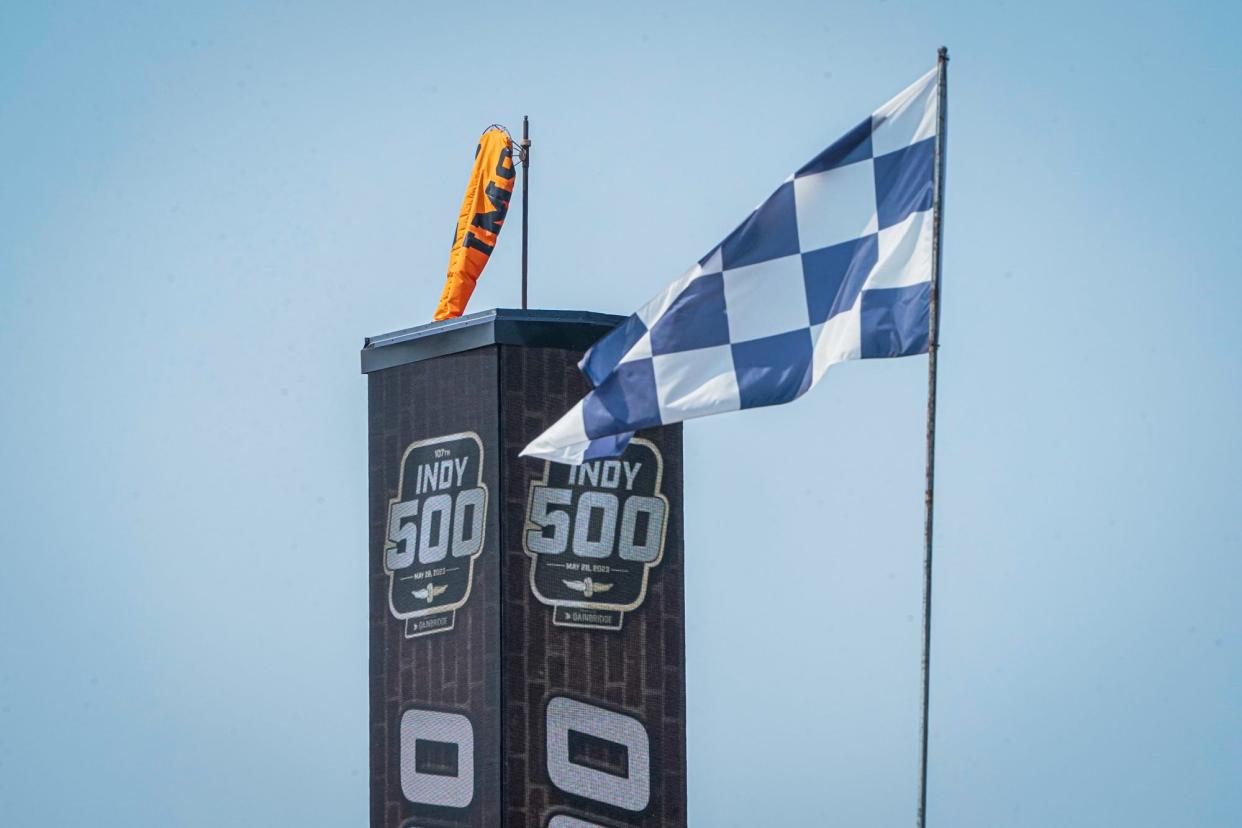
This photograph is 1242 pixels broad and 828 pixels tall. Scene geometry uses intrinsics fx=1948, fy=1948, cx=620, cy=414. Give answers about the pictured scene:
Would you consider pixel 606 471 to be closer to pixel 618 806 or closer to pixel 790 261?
pixel 618 806

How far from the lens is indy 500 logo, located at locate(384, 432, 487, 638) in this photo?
2225 centimetres

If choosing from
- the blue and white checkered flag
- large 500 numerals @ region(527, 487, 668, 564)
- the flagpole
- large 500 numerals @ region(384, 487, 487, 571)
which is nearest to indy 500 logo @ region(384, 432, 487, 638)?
large 500 numerals @ region(384, 487, 487, 571)

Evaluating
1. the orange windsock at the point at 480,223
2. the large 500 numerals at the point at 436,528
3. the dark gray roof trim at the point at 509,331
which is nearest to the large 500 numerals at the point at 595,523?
the large 500 numerals at the point at 436,528

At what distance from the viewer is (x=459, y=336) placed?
22.5 m

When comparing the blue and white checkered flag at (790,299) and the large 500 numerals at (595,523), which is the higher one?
the blue and white checkered flag at (790,299)

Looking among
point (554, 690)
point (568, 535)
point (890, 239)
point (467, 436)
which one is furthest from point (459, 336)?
point (890, 239)

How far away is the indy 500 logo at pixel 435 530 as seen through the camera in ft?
73.0

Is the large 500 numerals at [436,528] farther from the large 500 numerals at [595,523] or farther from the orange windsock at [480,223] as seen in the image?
the orange windsock at [480,223]

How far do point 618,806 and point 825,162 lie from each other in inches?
336

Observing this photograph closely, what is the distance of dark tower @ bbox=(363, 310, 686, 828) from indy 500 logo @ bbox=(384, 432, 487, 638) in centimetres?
2

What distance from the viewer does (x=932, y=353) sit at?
1542 centimetres

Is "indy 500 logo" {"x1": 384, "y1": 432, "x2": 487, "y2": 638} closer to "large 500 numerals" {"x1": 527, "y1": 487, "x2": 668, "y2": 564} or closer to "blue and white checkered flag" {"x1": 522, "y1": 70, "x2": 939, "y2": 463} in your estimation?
"large 500 numerals" {"x1": 527, "y1": 487, "x2": 668, "y2": 564}

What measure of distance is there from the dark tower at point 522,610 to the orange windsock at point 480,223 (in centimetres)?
103

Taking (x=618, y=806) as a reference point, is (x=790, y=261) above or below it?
above
